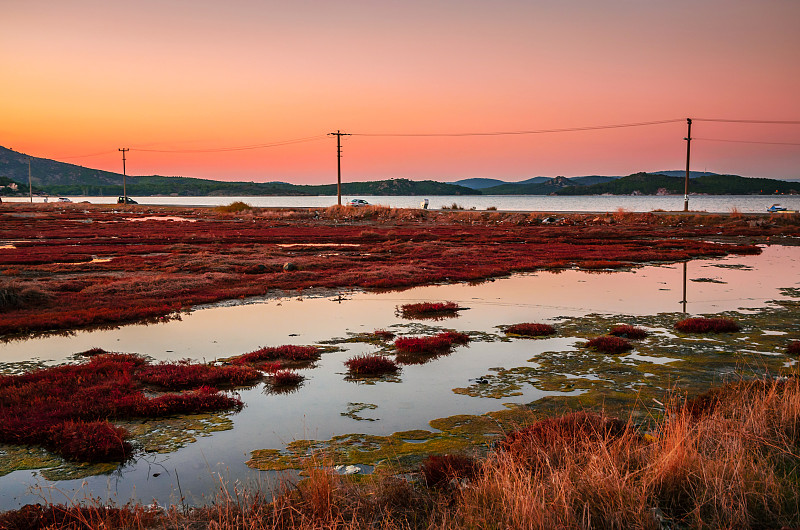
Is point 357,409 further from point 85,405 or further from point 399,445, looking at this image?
point 85,405

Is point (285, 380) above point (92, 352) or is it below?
above

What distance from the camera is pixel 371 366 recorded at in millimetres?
13500

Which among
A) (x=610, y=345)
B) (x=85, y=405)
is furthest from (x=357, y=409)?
(x=610, y=345)

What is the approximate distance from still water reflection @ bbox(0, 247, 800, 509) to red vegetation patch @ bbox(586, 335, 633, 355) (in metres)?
0.62

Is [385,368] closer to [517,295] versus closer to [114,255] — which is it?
[517,295]

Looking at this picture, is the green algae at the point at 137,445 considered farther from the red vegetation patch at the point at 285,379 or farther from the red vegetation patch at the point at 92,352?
the red vegetation patch at the point at 92,352

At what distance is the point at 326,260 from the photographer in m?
36.5

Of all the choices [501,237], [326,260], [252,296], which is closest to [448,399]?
[252,296]

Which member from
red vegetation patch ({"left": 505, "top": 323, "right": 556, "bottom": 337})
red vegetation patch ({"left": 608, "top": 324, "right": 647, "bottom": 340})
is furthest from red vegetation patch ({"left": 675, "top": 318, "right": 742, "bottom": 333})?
red vegetation patch ({"left": 505, "top": 323, "right": 556, "bottom": 337})

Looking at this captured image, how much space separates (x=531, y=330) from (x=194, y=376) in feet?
32.3

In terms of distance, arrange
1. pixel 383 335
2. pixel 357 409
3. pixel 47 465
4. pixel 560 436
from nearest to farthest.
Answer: pixel 560 436
pixel 47 465
pixel 357 409
pixel 383 335

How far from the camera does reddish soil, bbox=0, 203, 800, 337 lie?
22.4 metres

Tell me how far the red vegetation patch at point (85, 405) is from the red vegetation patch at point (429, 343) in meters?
5.50

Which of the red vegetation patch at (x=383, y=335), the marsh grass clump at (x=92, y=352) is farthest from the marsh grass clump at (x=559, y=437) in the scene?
the marsh grass clump at (x=92, y=352)
